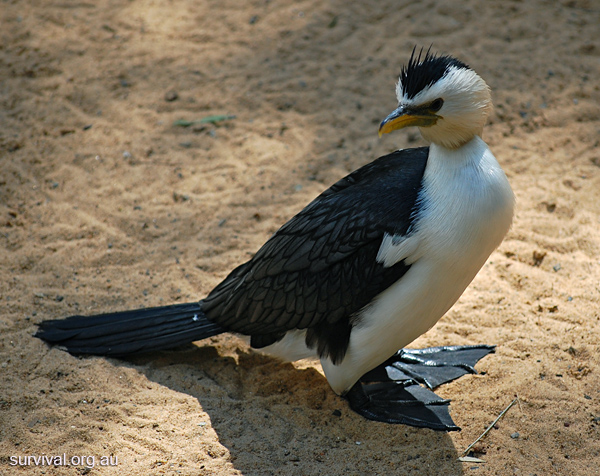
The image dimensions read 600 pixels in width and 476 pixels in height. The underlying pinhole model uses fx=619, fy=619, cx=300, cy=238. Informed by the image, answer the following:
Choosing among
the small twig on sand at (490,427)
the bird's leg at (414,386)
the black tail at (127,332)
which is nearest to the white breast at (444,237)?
the bird's leg at (414,386)

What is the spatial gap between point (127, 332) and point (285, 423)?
1162 millimetres

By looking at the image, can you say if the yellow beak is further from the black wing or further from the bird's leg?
the bird's leg

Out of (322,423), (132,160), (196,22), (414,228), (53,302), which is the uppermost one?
(196,22)

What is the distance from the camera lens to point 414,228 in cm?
309

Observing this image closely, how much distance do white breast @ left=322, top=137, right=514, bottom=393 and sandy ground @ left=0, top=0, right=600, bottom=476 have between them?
789 mm

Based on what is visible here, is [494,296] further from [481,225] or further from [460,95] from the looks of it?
[460,95]

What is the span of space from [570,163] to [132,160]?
12.4ft

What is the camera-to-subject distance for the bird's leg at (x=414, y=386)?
3650 mm

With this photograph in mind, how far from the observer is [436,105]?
118 inches

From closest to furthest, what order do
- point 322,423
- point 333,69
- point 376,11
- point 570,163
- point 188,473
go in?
point 188,473
point 322,423
point 570,163
point 333,69
point 376,11

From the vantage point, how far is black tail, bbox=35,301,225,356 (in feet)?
12.7

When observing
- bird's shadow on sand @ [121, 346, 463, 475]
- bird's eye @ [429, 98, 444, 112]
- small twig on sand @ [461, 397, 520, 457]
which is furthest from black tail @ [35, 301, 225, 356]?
bird's eye @ [429, 98, 444, 112]

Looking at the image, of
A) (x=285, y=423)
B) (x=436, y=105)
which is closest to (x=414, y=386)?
(x=285, y=423)

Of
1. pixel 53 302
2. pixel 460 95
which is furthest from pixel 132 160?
pixel 460 95
